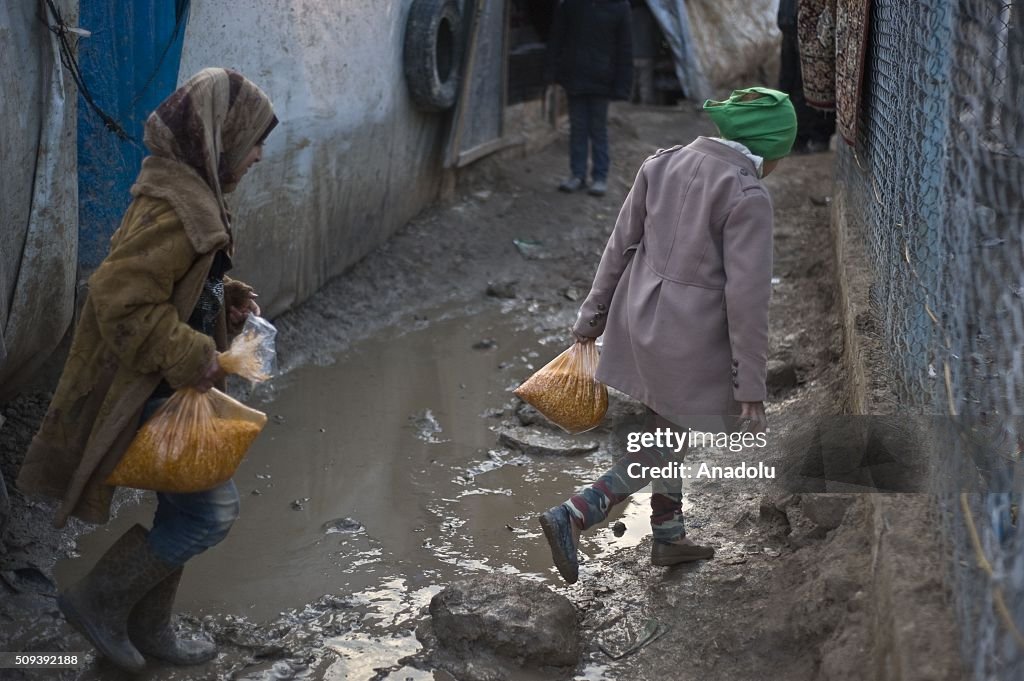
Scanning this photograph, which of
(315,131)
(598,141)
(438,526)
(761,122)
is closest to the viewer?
(761,122)

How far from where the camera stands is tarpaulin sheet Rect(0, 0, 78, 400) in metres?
3.31

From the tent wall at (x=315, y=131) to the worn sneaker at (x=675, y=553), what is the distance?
2429 mm

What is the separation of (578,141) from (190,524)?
603cm

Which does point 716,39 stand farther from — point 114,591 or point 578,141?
point 114,591

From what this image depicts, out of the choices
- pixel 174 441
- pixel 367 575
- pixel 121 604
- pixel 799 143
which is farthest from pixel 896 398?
pixel 799 143

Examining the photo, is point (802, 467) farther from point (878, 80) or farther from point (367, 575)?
point (878, 80)

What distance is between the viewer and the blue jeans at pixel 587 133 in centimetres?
823

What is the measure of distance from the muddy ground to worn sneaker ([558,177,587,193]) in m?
2.00

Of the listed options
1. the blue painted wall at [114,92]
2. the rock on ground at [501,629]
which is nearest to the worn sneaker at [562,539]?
the rock on ground at [501,629]

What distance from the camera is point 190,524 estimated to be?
2717 millimetres

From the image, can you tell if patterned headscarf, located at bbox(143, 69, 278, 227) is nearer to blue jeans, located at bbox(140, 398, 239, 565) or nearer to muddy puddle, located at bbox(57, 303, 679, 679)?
blue jeans, located at bbox(140, 398, 239, 565)

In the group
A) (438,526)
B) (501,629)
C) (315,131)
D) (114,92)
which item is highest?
(114,92)

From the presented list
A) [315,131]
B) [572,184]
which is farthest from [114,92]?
[572,184]

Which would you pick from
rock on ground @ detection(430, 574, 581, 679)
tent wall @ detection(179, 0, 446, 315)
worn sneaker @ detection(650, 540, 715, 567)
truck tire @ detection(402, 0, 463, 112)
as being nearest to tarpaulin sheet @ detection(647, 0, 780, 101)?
truck tire @ detection(402, 0, 463, 112)
